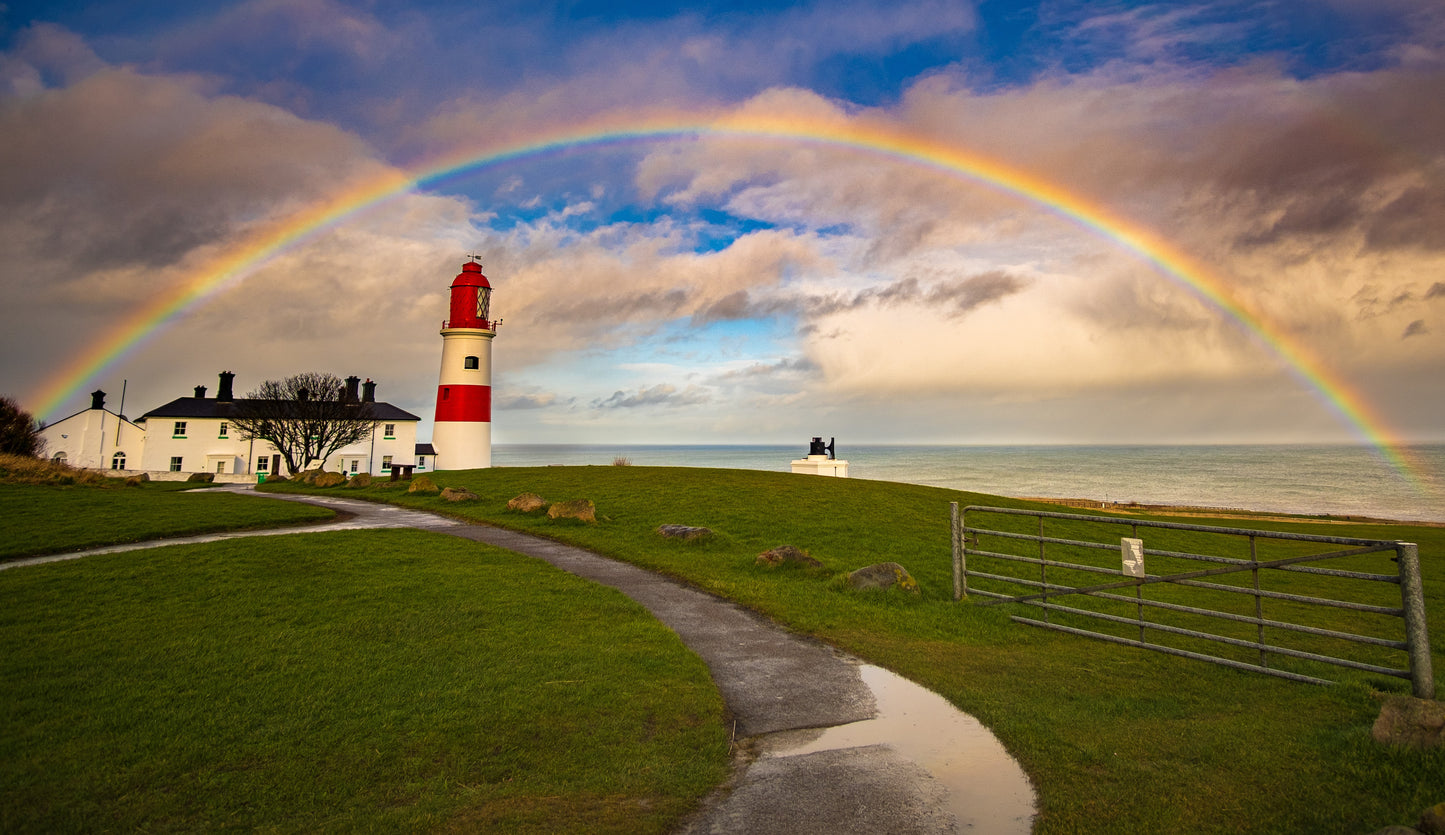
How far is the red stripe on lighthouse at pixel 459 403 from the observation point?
4391cm

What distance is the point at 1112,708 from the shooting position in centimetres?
713

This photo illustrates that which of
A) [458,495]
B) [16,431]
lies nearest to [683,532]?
[458,495]

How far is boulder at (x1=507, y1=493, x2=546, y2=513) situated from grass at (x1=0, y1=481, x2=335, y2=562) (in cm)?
575

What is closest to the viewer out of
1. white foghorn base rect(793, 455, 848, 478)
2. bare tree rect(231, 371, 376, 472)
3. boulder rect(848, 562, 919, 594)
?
boulder rect(848, 562, 919, 594)

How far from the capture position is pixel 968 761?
19.5 feet

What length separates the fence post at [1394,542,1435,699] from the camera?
674 centimetres

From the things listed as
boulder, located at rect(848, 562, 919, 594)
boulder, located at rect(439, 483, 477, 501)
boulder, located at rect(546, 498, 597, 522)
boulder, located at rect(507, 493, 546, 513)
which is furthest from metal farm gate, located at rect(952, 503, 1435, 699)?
boulder, located at rect(439, 483, 477, 501)

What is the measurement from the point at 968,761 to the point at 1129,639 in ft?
16.9

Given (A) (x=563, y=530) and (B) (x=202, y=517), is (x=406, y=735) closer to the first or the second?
(A) (x=563, y=530)

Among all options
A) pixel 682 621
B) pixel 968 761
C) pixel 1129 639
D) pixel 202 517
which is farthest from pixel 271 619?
pixel 202 517

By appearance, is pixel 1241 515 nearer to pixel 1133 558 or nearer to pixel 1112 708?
pixel 1133 558

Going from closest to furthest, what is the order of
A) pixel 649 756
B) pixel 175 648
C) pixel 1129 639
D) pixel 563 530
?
pixel 649 756, pixel 175 648, pixel 1129 639, pixel 563 530

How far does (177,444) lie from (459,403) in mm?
30490

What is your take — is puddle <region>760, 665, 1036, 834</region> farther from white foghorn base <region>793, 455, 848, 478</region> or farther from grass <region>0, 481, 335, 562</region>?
white foghorn base <region>793, 455, 848, 478</region>
